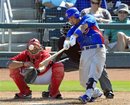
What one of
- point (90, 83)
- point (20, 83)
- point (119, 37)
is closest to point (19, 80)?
point (20, 83)

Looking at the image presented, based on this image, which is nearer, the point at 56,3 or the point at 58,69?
the point at 58,69

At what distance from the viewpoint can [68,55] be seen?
338 inches

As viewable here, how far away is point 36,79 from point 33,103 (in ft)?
2.40

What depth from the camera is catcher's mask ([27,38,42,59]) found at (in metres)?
8.16

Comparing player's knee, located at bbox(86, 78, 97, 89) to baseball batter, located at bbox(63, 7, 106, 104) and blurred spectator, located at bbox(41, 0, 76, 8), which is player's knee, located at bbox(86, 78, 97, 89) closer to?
baseball batter, located at bbox(63, 7, 106, 104)

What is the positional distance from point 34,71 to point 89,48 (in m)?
0.99

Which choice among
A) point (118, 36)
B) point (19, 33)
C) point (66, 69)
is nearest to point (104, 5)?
point (118, 36)

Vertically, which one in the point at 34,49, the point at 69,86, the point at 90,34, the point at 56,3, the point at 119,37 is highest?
the point at 90,34

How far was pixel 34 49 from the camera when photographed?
8227 mm

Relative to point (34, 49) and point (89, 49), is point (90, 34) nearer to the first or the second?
point (89, 49)

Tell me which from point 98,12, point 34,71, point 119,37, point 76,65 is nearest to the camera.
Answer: point 34,71

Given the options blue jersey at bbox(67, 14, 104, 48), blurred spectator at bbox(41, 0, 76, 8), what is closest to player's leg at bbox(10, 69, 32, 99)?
blue jersey at bbox(67, 14, 104, 48)

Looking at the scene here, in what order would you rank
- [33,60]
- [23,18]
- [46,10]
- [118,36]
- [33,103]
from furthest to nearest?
1. [23,18]
2. [46,10]
3. [118,36]
4. [33,60]
5. [33,103]

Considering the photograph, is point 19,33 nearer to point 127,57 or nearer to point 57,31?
point 57,31
